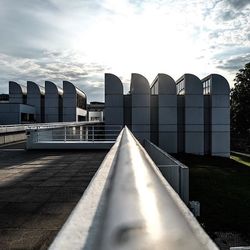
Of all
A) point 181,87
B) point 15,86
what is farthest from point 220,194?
point 15,86

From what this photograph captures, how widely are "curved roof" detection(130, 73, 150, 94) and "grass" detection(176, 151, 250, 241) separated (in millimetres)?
7000

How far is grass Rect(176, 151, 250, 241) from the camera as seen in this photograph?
11875 mm

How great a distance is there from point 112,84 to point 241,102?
36475 mm

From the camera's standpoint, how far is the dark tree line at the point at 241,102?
197ft

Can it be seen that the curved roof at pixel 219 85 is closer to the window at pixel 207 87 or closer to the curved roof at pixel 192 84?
the window at pixel 207 87

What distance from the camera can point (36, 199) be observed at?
6621 millimetres

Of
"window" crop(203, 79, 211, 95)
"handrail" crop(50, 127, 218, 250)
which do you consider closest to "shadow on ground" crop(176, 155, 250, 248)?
"window" crop(203, 79, 211, 95)

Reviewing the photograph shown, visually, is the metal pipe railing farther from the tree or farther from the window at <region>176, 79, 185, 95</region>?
the tree

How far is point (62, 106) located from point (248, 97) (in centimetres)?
3348

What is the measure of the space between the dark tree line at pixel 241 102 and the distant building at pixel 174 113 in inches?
1162

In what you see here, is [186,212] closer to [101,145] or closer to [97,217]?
[97,217]

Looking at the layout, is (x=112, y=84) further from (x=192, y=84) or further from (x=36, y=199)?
(x=36, y=199)

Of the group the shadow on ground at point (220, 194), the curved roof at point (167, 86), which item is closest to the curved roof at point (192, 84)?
the curved roof at point (167, 86)

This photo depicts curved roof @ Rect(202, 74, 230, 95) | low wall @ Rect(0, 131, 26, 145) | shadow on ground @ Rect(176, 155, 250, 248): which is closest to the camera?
shadow on ground @ Rect(176, 155, 250, 248)
